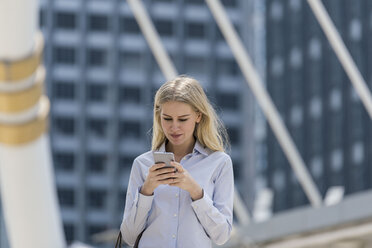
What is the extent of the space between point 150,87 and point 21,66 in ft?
198

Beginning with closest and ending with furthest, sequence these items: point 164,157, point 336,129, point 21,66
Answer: point 164,157, point 21,66, point 336,129

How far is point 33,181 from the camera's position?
9688 millimetres

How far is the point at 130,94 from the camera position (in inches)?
2699

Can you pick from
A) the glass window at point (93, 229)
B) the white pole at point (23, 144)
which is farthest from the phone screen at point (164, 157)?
the glass window at point (93, 229)

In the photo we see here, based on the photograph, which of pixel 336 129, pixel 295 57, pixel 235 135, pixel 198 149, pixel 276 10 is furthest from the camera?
pixel 235 135

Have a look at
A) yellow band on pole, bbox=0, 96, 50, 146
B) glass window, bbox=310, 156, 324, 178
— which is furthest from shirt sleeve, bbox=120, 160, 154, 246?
glass window, bbox=310, 156, 324, 178

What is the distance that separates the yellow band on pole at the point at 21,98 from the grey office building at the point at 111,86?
55467 millimetres

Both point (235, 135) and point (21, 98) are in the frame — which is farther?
point (235, 135)

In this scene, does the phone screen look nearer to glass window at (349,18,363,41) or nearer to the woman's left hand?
the woman's left hand

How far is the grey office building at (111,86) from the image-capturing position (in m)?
65.7

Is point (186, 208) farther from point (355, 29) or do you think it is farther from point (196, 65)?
point (196, 65)

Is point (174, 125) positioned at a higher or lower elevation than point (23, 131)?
higher

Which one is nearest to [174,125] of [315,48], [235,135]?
[315,48]

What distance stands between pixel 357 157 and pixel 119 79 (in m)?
21.0
